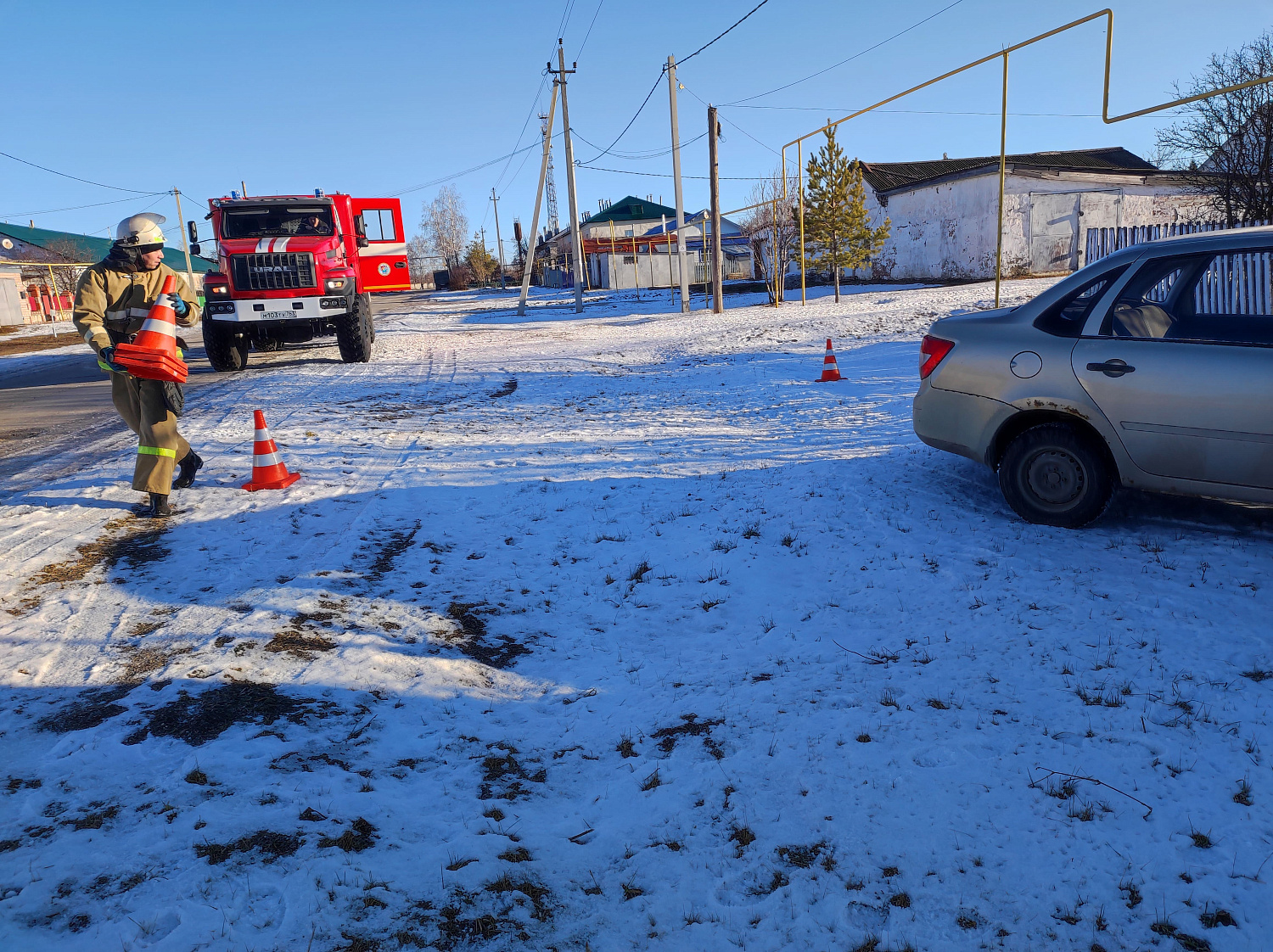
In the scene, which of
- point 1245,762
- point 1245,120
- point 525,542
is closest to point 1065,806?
point 1245,762

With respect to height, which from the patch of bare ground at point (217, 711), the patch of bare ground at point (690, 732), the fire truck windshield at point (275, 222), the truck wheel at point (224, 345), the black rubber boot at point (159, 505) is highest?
the fire truck windshield at point (275, 222)

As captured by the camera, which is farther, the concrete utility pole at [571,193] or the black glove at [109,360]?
the concrete utility pole at [571,193]

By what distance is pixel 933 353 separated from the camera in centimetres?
529

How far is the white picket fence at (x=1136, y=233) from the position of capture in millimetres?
16203

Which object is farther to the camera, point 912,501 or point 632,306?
point 632,306

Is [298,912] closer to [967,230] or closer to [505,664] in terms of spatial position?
[505,664]

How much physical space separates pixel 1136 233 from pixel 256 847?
2109 cm

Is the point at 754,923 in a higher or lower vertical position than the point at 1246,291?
lower

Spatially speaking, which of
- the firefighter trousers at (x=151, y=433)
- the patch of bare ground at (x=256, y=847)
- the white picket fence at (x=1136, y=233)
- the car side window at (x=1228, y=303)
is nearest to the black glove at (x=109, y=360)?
the firefighter trousers at (x=151, y=433)

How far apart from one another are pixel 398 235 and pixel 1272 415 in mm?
16630

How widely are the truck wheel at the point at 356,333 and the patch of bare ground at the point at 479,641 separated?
11218 mm

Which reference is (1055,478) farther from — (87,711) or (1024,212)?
(1024,212)

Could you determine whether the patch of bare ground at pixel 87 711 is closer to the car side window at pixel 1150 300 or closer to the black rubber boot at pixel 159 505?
the black rubber boot at pixel 159 505

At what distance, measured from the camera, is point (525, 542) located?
531 centimetres
